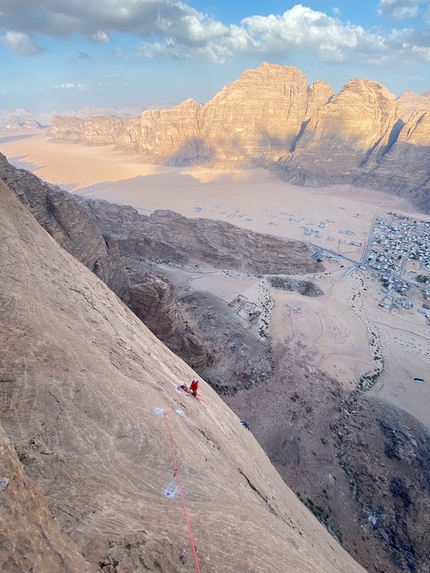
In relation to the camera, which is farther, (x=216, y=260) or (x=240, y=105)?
(x=240, y=105)

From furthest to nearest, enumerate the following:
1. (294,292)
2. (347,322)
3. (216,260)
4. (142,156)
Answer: (142,156) → (216,260) → (294,292) → (347,322)

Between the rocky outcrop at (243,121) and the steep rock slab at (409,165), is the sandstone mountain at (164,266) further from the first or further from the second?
the rocky outcrop at (243,121)

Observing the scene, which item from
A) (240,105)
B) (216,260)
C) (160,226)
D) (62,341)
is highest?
(240,105)

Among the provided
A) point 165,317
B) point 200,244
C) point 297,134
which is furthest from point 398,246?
point 297,134

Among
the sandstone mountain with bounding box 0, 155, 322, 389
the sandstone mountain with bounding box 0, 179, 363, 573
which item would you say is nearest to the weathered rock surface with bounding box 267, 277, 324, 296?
the sandstone mountain with bounding box 0, 155, 322, 389

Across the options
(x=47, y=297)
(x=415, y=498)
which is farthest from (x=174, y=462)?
(x=415, y=498)

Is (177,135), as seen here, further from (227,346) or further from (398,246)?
(227,346)

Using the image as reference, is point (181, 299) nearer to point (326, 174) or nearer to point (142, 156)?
point (326, 174)

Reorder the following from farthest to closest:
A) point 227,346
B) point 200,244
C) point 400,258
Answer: point 400,258 < point 200,244 < point 227,346

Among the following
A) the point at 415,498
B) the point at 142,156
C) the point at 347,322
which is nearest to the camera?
the point at 415,498
